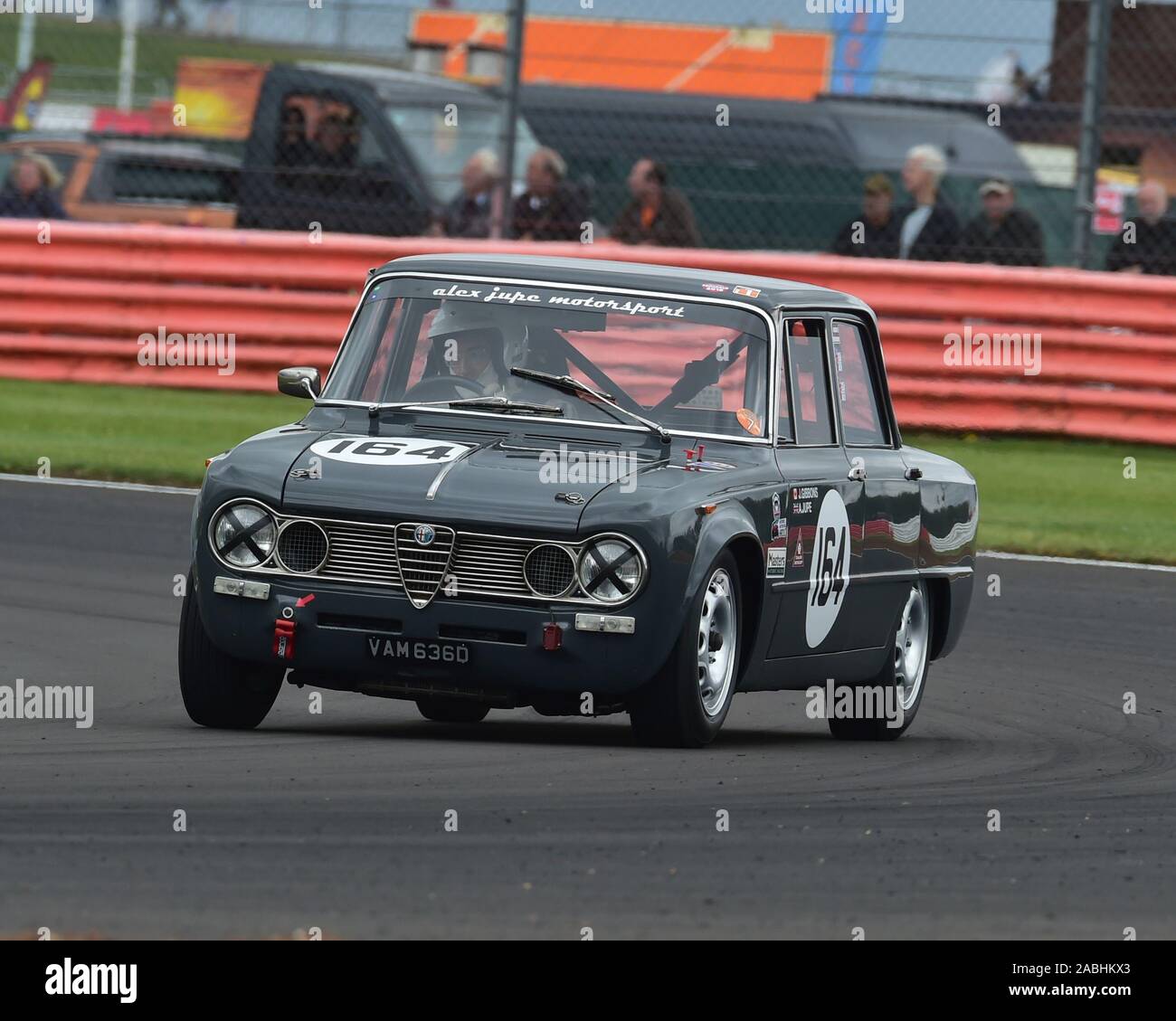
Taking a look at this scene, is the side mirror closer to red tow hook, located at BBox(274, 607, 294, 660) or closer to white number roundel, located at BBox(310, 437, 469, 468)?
white number roundel, located at BBox(310, 437, 469, 468)

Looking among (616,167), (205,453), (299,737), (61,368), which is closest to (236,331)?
(61,368)

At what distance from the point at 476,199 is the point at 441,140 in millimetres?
1937

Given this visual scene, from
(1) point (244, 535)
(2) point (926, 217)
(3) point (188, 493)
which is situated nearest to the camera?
(1) point (244, 535)

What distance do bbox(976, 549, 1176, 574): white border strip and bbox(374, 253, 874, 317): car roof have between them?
453 cm

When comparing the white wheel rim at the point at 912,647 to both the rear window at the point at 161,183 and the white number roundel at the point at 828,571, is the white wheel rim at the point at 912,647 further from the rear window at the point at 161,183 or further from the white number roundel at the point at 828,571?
the rear window at the point at 161,183

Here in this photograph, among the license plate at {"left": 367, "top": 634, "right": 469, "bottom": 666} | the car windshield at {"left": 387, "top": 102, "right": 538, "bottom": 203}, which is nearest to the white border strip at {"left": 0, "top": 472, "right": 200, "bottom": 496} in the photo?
the car windshield at {"left": 387, "top": 102, "right": 538, "bottom": 203}

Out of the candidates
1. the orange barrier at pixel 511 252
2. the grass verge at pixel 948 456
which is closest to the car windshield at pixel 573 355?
the grass verge at pixel 948 456

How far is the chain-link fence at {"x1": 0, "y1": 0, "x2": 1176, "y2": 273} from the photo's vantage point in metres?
16.7

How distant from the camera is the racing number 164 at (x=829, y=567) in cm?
842

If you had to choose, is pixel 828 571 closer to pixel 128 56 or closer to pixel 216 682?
pixel 216 682

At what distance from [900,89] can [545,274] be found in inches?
539

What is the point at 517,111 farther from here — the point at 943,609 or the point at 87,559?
the point at 943,609

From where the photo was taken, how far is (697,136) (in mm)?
22328

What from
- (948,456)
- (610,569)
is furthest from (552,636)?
(948,456)
